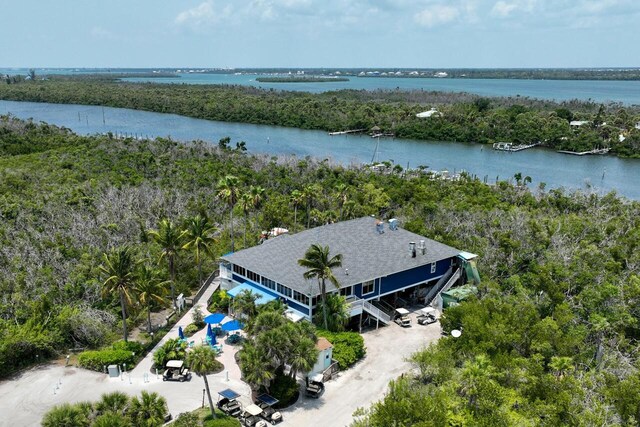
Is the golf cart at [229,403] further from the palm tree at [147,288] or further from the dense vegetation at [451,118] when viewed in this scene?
the dense vegetation at [451,118]

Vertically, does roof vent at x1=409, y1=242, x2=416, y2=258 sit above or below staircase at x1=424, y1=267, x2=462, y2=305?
above

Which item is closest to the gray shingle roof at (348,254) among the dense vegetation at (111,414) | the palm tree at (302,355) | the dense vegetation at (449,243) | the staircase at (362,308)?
the staircase at (362,308)

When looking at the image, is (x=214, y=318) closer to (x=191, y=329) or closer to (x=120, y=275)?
(x=191, y=329)


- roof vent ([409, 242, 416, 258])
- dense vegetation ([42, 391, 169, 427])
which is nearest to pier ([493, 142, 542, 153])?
roof vent ([409, 242, 416, 258])

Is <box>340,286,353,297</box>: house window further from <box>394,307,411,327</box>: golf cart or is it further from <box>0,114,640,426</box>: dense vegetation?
<box>0,114,640,426</box>: dense vegetation

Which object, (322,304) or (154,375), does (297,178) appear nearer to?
(322,304)

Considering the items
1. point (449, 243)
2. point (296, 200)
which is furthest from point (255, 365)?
point (296, 200)

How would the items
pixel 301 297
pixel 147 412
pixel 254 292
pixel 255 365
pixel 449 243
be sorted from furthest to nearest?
pixel 449 243
pixel 254 292
pixel 301 297
pixel 255 365
pixel 147 412
